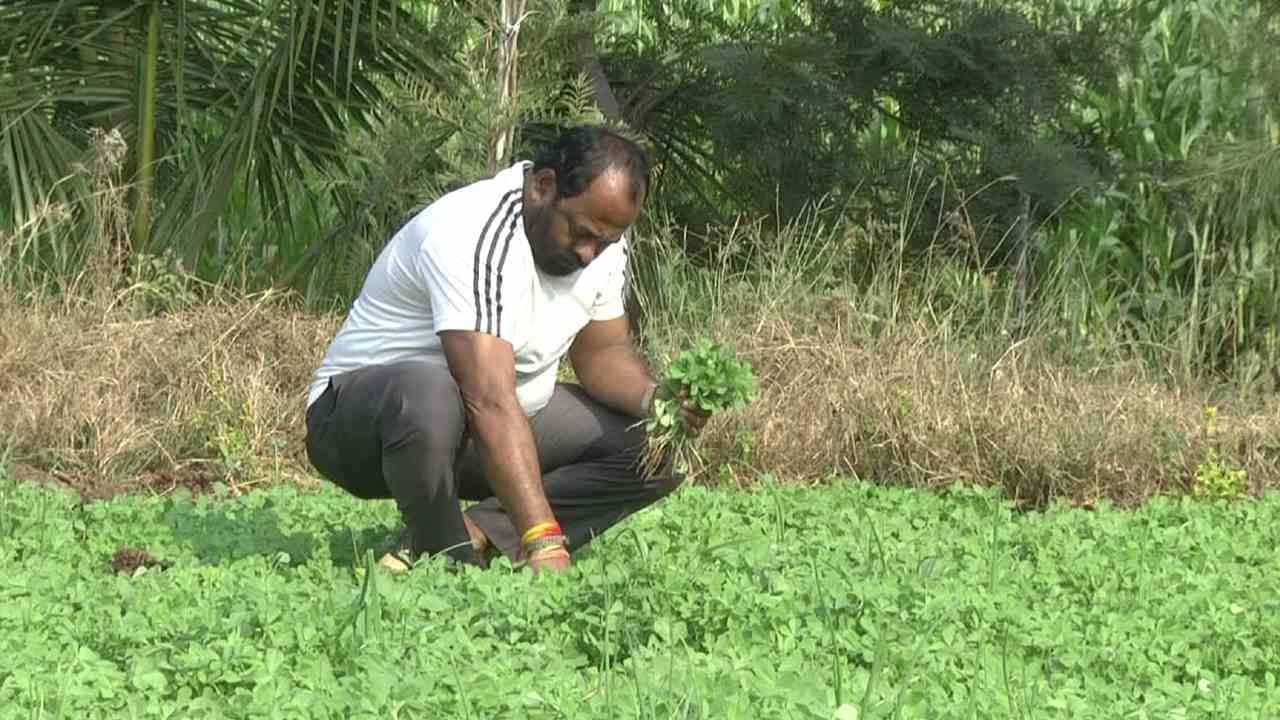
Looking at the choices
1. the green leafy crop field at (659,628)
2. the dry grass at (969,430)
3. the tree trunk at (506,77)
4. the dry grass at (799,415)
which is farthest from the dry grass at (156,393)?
the dry grass at (969,430)

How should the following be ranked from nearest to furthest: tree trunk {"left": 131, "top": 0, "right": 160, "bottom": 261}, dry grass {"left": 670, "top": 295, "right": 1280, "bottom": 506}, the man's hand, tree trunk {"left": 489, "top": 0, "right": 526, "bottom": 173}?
the man's hand
dry grass {"left": 670, "top": 295, "right": 1280, "bottom": 506}
tree trunk {"left": 489, "top": 0, "right": 526, "bottom": 173}
tree trunk {"left": 131, "top": 0, "right": 160, "bottom": 261}

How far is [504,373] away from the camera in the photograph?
536cm

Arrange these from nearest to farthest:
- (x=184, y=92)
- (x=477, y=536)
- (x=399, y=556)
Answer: (x=399, y=556) → (x=477, y=536) → (x=184, y=92)

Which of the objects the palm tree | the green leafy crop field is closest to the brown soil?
the green leafy crop field

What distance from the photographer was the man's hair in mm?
5426

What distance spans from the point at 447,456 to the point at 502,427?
304mm

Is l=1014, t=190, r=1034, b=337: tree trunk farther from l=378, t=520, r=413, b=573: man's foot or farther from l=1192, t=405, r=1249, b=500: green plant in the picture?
l=378, t=520, r=413, b=573: man's foot

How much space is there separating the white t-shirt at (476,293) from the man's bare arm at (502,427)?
0.05 metres

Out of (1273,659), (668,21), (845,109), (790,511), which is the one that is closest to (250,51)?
(668,21)

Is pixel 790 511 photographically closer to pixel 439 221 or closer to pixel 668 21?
pixel 439 221

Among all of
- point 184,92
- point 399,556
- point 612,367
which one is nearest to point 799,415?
point 612,367

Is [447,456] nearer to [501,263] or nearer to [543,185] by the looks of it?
[501,263]

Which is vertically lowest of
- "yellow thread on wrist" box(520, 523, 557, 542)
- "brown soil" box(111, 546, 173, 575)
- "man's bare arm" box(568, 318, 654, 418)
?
"brown soil" box(111, 546, 173, 575)

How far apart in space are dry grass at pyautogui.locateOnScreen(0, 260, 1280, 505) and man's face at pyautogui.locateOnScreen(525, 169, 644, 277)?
282 cm
